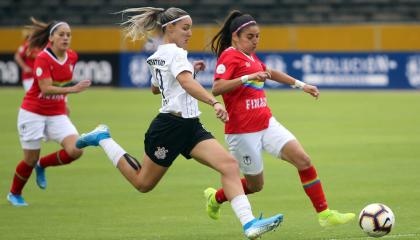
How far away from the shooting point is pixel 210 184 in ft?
44.1

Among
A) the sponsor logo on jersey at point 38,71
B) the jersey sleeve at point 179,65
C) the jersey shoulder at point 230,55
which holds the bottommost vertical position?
the sponsor logo on jersey at point 38,71

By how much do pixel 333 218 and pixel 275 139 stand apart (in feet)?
3.08

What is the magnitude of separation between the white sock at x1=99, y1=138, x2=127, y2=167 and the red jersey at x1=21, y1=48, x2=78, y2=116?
2.27m

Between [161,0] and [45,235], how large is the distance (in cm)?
2873

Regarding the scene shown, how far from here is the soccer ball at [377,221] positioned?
878cm

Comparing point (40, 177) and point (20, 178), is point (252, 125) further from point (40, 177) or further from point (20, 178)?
point (40, 177)

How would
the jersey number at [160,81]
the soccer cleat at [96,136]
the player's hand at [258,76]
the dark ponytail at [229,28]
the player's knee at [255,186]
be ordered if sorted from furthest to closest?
the soccer cleat at [96,136] → the player's knee at [255,186] → the dark ponytail at [229,28] → the jersey number at [160,81] → the player's hand at [258,76]

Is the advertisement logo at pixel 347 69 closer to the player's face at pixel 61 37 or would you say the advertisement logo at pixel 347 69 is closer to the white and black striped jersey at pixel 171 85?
the player's face at pixel 61 37

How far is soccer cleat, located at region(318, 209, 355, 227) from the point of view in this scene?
9.37m

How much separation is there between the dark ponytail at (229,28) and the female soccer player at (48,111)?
2.64 meters

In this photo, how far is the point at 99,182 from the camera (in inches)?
544

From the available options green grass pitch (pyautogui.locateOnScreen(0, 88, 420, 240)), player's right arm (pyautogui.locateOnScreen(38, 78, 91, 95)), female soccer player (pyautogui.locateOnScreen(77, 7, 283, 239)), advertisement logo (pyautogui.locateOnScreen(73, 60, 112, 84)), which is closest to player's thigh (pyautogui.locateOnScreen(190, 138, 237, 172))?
female soccer player (pyautogui.locateOnScreen(77, 7, 283, 239))

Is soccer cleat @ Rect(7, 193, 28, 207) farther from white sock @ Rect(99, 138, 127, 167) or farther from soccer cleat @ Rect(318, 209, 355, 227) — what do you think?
soccer cleat @ Rect(318, 209, 355, 227)

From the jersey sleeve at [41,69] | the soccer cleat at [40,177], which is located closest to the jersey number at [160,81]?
the jersey sleeve at [41,69]
